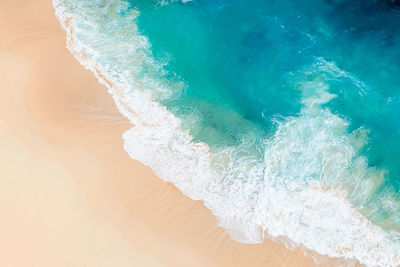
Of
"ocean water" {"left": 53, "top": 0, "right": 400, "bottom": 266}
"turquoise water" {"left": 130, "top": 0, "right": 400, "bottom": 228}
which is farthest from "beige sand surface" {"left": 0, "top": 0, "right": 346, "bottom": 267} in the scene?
"turquoise water" {"left": 130, "top": 0, "right": 400, "bottom": 228}

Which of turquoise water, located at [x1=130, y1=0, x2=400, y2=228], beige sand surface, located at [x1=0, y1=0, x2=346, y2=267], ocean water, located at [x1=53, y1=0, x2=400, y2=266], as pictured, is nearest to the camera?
beige sand surface, located at [x1=0, y1=0, x2=346, y2=267]

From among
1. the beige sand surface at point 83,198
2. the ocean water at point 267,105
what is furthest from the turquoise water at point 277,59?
the beige sand surface at point 83,198

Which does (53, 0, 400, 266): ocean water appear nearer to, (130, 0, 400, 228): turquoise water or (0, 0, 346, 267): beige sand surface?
(130, 0, 400, 228): turquoise water

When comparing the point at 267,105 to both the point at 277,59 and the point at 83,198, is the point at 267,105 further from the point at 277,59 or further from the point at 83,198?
the point at 83,198

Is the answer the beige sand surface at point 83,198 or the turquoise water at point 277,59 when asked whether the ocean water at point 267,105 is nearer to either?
the turquoise water at point 277,59

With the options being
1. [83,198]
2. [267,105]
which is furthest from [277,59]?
[83,198]
